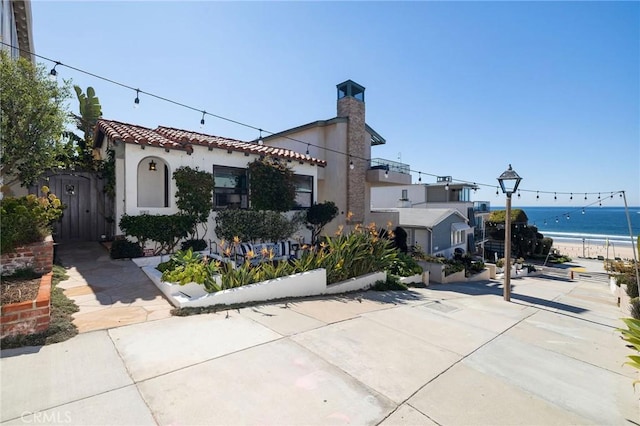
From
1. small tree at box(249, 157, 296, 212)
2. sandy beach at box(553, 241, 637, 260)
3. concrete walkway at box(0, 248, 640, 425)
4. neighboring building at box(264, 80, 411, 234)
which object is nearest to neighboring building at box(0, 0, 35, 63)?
small tree at box(249, 157, 296, 212)

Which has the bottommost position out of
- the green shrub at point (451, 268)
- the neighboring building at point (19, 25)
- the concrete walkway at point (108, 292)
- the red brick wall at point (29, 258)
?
the green shrub at point (451, 268)

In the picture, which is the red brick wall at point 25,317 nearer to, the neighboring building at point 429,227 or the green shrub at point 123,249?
the green shrub at point 123,249

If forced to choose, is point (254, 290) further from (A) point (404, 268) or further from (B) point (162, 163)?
(A) point (404, 268)

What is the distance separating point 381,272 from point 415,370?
22.0 feet

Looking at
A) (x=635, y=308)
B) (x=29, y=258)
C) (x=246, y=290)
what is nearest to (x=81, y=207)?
(x=29, y=258)

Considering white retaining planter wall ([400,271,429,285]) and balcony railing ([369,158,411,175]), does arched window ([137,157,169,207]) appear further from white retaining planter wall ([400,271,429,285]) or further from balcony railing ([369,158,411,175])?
balcony railing ([369,158,411,175])

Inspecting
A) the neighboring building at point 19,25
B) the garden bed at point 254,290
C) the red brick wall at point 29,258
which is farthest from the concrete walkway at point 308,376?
the neighboring building at point 19,25

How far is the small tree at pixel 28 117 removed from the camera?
536cm

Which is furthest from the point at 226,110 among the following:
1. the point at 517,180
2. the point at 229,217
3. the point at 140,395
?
the point at 517,180

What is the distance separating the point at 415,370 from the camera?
12.3 feet

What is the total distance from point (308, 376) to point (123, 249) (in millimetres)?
7912

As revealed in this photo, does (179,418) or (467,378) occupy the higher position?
(179,418)

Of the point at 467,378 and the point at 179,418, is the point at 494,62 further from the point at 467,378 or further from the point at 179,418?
the point at 179,418

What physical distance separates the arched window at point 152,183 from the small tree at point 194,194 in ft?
2.57
